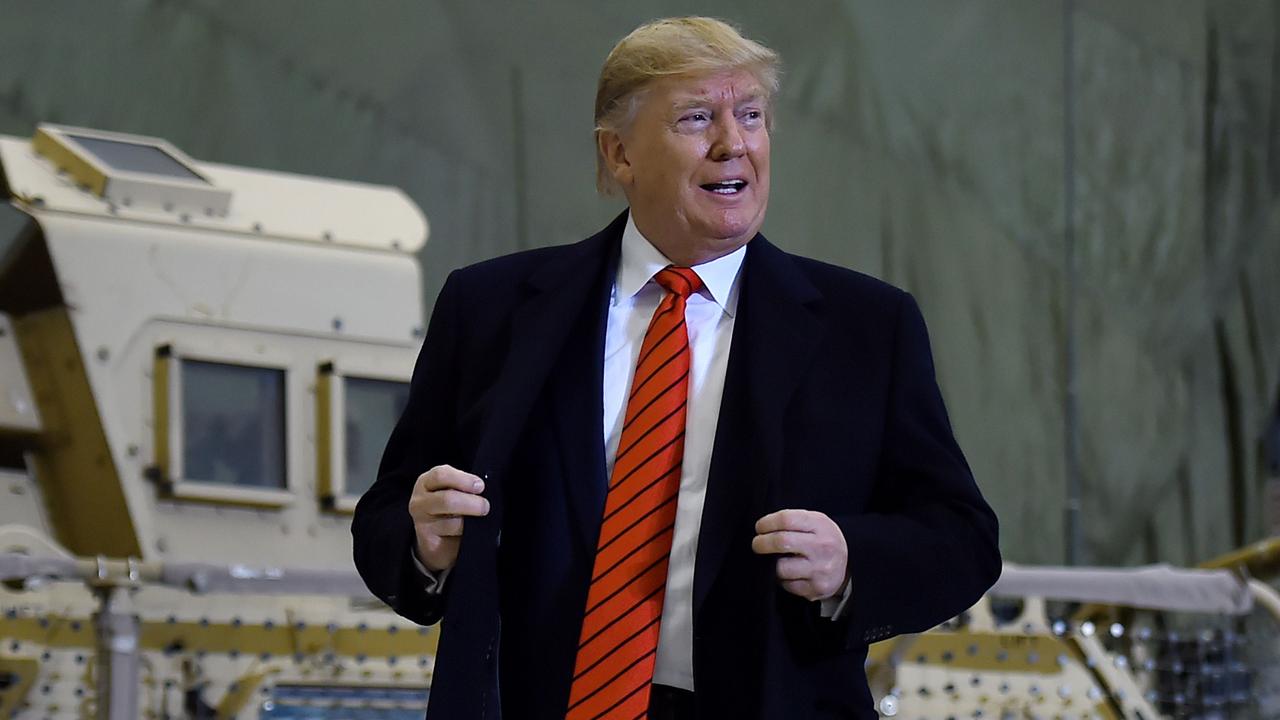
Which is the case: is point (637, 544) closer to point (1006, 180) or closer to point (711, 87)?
point (711, 87)

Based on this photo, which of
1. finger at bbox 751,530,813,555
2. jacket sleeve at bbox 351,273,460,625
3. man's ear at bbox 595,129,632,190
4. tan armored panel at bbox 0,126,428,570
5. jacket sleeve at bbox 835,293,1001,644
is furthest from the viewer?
tan armored panel at bbox 0,126,428,570

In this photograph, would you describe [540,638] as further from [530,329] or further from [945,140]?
[945,140]

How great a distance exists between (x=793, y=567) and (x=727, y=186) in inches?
18.8

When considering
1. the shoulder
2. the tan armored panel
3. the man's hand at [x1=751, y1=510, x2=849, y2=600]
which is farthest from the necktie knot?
the tan armored panel

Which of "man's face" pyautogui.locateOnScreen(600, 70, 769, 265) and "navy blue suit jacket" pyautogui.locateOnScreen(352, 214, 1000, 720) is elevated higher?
"man's face" pyautogui.locateOnScreen(600, 70, 769, 265)

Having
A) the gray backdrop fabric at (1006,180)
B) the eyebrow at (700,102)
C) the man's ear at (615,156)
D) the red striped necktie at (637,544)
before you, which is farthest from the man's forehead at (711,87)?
the gray backdrop fabric at (1006,180)

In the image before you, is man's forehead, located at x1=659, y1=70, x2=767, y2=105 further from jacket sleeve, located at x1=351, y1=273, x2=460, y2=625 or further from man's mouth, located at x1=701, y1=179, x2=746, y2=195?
jacket sleeve, located at x1=351, y1=273, x2=460, y2=625

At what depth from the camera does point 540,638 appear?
1.91 m

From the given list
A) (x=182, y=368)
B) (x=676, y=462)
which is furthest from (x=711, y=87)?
(x=182, y=368)

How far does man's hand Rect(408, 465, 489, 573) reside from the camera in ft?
5.91

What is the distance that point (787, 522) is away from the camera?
5.75ft

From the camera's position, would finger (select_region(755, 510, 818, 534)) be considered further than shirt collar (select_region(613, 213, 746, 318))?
No

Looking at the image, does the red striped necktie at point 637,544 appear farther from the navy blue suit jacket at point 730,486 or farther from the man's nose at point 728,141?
the man's nose at point 728,141

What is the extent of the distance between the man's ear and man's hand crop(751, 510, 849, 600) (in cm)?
51
